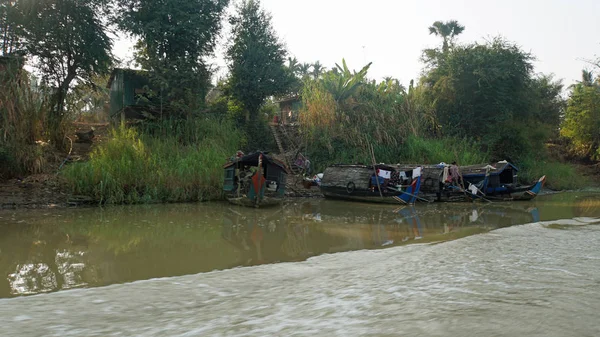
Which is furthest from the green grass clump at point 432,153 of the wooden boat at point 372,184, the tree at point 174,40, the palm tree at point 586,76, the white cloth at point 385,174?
the palm tree at point 586,76

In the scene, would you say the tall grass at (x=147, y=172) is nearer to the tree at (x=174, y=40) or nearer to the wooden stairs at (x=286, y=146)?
the tree at (x=174, y=40)

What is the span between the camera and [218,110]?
1912 cm

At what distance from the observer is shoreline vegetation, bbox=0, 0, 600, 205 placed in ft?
40.2

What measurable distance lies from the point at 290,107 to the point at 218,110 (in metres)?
10.9

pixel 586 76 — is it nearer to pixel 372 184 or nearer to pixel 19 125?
pixel 372 184

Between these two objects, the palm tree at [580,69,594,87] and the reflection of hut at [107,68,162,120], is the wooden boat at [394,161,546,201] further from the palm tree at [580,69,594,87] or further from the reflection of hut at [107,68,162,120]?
the palm tree at [580,69,594,87]

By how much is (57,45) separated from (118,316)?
16905 mm

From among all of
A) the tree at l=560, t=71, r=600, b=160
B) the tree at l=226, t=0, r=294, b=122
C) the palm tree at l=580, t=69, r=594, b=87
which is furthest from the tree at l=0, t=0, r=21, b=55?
the palm tree at l=580, t=69, r=594, b=87

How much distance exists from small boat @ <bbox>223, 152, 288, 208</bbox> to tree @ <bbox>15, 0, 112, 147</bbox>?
739 centimetres

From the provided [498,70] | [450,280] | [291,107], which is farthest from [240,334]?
[291,107]

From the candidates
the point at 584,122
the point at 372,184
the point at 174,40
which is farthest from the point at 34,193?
the point at 584,122

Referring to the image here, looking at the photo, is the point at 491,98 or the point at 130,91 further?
the point at 491,98

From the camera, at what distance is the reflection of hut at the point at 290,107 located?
78.0 feet

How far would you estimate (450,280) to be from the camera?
393 cm
